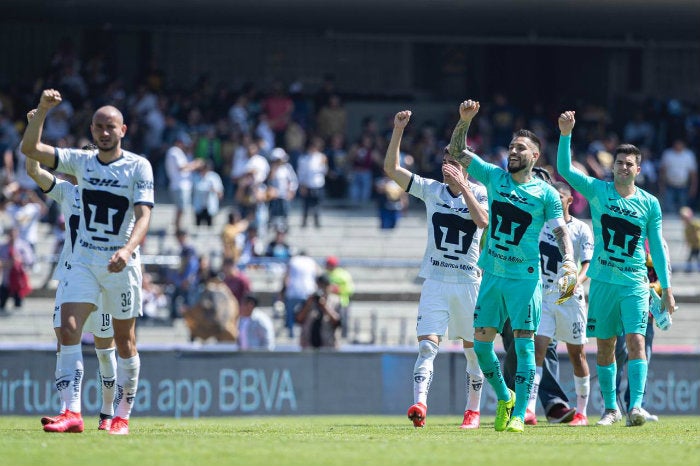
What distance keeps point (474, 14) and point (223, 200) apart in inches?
300

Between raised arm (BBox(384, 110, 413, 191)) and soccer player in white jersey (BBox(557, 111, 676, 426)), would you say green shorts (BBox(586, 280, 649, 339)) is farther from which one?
raised arm (BBox(384, 110, 413, 191))

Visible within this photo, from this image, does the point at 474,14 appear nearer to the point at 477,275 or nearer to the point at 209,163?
the point at 209,163

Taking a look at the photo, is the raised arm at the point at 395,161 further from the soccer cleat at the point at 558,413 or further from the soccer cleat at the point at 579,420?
the soccer cleat at the point at 558,413

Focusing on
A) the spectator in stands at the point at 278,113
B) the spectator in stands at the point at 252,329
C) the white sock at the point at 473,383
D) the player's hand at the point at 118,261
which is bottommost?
the white sock at the point at 473,383

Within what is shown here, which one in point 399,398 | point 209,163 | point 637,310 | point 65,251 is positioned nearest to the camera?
point 65,251

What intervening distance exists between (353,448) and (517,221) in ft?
9.76

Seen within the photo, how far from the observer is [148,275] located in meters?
25.8

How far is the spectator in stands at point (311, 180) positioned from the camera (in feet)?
97.1

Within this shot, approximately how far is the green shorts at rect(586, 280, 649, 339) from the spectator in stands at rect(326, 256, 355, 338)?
10716 millimetres

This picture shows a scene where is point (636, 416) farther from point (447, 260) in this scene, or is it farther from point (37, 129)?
point (37, 129)

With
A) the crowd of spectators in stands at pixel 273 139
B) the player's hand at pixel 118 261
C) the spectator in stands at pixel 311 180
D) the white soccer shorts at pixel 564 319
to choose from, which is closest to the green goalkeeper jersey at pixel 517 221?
the white soccer shorts at pixel 564 319

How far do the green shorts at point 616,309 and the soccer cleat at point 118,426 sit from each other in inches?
182

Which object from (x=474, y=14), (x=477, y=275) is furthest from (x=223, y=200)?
(x=477, y=275)

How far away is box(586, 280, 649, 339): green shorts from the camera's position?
13.3m
